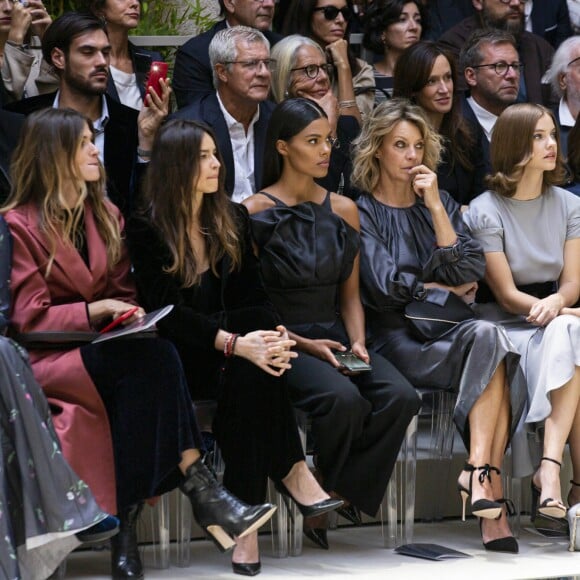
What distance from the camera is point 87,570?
14.4 ft

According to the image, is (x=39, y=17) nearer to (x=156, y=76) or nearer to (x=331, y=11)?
(x=156, y=76)

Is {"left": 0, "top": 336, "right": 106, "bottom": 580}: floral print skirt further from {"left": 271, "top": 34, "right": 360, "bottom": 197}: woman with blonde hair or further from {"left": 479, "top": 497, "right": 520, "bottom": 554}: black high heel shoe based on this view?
{"left": 271, "top": 34, "right": 360, "bottom": 197}: woman with blonde hair

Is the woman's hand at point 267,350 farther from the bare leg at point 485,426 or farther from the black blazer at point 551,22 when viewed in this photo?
Result: the black blazer at point 551,22

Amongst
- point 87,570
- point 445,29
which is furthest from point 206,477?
point 445,29

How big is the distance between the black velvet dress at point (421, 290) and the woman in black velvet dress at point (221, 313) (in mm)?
520

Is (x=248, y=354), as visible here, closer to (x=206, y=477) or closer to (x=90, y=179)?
(x=206, y=477)

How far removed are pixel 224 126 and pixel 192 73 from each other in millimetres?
479

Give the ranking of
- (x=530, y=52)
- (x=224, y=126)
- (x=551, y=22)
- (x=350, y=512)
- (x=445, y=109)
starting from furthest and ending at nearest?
1. (x=551, y=22)
2. (x=530, y=52)
3. (x=445, y=109)
4. (x=224, y=126)
5. (x=350, y=512)

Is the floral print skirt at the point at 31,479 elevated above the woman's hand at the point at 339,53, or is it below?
below

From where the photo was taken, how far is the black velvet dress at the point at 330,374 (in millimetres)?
4598

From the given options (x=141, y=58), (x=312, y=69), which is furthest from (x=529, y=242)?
(x=141, y=58)

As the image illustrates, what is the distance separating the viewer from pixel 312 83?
18.9 feet

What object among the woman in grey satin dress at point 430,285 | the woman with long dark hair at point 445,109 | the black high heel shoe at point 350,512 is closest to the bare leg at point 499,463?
the woman in grey satin dress at point 430,285

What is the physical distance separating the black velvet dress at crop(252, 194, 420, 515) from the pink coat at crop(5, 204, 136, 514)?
2.27 feet
